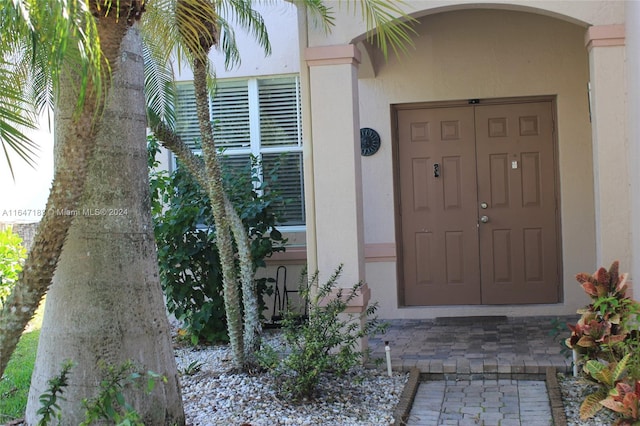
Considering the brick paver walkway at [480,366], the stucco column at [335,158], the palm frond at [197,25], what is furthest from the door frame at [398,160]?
the palm frond at [197,25]

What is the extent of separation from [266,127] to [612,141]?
4.47 meters

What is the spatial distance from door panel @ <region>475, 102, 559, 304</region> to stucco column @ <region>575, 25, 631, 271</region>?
2.42 m

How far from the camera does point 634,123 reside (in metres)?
5.82

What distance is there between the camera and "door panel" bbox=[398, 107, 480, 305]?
867 cm

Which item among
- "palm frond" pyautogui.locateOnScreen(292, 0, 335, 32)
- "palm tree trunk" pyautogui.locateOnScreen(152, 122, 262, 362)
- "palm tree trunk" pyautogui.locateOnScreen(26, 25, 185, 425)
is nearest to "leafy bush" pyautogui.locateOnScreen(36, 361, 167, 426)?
"palm tree trunk" pyautogui.locateOnScreen(26, 25, 185, 425)

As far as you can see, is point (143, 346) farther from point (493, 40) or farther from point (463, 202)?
point (493, 40)

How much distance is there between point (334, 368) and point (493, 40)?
15.4 ft

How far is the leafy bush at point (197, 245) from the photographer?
305 inches

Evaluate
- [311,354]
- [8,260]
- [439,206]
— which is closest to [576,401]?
[311,354]

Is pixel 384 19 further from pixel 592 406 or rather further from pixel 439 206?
pixel 439 206

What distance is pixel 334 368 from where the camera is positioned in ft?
18.2

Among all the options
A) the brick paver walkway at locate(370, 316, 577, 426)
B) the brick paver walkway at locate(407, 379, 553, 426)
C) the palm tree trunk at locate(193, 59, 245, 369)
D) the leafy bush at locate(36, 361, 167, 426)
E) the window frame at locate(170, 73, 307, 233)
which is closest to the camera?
the leafy bush at locate(36, 361, 167, 426)

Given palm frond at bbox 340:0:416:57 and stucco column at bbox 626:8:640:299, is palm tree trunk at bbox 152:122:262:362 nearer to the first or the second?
palm frond at bbox 340:0:416:57

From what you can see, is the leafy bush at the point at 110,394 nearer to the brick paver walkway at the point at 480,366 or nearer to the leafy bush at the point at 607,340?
the brick paver walkway at the point at 480,366
